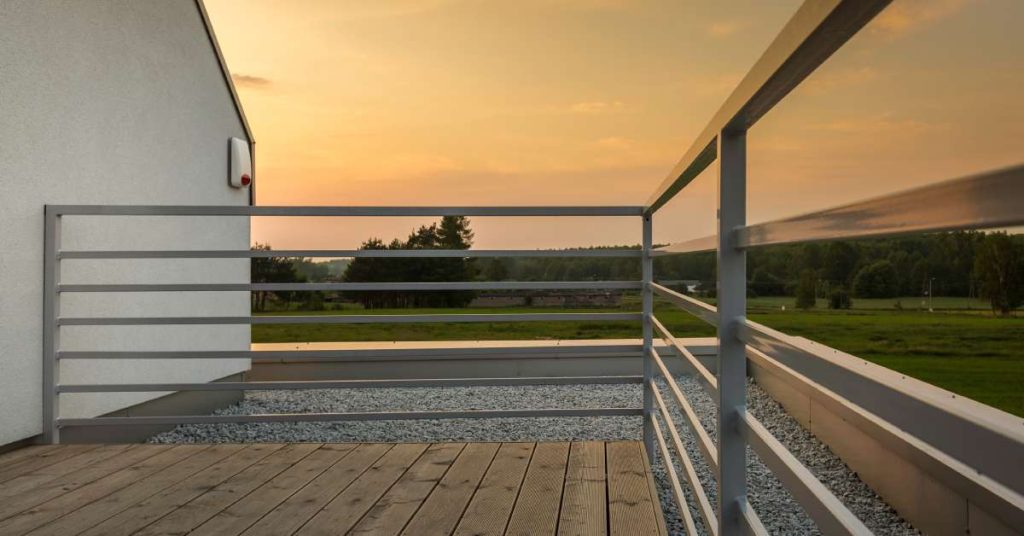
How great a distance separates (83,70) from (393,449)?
2225mm

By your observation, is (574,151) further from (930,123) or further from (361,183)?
(930,123)

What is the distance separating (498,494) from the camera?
7.77ft

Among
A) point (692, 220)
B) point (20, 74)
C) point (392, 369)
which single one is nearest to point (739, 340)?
point (692, 220)

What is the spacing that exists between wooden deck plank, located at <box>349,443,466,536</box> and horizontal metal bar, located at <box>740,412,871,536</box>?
3.94 feet

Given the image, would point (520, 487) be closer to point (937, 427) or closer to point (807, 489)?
point (807, 489)

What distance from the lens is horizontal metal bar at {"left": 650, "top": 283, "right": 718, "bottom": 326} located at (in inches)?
58.1

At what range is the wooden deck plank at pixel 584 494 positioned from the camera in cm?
207

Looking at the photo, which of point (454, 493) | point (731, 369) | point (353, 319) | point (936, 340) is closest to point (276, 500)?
point (454, 493)

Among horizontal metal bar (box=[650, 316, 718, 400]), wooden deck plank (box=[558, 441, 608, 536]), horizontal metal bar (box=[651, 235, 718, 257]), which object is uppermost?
horizontal metal bar (box=[651, 235, 718, 257])

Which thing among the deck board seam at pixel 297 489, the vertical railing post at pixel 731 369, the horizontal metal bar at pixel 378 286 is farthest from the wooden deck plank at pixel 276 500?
the vertical railing post at pixel 731 369

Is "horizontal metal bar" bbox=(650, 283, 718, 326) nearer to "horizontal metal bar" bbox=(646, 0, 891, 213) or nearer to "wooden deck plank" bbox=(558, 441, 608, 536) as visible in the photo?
"horizontal metal bar" bbox=(646, 0, 891, 213)

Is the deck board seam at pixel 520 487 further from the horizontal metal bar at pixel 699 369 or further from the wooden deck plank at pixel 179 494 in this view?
the wooden deck plank at pixel 179 494

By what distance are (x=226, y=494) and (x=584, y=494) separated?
40.4 inches

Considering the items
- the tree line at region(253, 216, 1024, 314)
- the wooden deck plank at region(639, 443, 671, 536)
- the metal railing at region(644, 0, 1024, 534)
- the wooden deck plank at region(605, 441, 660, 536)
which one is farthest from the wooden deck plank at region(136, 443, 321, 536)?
the tree line at region(253, 216, 1024, 314)
